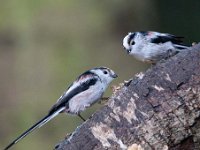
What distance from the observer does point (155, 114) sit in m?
2.59

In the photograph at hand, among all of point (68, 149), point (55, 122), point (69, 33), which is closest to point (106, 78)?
point (68, 149)

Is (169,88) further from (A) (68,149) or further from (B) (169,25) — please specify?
(B) (169,25)

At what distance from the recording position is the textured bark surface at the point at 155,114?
2.58m

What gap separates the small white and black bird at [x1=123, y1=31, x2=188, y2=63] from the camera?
11.8 feet

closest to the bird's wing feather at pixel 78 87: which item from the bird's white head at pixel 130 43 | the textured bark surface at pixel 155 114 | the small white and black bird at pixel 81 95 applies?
the small white and black bird at pixel 81 95

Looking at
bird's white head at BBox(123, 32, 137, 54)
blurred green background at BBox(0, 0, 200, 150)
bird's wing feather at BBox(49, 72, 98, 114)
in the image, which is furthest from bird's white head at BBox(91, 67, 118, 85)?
blurred green background at BBox(0, 0, 200, 150)

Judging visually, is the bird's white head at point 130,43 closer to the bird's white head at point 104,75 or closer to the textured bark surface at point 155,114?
the bird's white head at point 104,75

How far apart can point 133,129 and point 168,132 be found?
0.12 m

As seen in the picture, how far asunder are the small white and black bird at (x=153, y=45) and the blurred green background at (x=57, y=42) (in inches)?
117

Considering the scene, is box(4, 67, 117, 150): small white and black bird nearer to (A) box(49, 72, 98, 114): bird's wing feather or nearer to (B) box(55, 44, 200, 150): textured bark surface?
(A) box(49, 72, 98, 114): bird's wing feather

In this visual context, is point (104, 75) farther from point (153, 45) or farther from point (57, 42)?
point (57, 42)

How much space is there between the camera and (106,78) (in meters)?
3.95

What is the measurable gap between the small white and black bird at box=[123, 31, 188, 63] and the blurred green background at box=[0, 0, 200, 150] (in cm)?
296

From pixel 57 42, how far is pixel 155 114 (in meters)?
4.84
